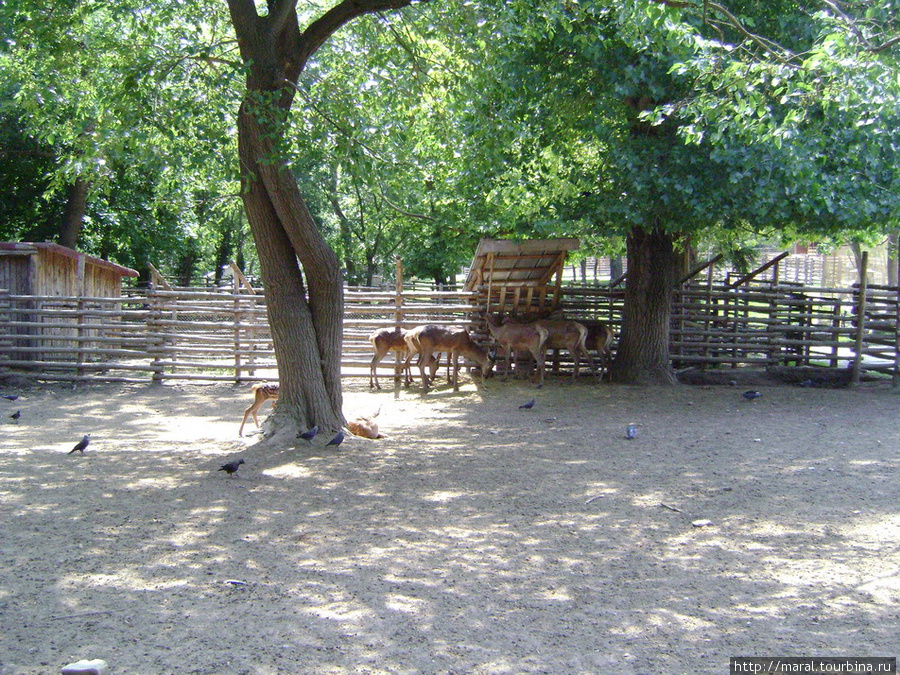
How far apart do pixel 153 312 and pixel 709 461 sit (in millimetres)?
9932

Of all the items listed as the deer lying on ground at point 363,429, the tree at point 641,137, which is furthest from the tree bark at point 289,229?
the tree at point 641,137

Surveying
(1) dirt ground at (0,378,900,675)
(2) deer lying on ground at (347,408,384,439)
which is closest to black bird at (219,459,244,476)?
(1) dirt ground at (0,378,900,675)

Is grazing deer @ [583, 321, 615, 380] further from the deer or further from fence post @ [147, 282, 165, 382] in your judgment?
fence post @ [147, 282, 165, 382]

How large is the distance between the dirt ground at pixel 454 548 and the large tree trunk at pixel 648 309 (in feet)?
9.52

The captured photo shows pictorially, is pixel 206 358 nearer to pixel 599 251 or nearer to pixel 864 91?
pixel 599 251

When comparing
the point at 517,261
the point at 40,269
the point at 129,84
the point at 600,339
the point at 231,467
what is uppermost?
the point at 129,84

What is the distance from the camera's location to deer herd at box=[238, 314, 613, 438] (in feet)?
41.7

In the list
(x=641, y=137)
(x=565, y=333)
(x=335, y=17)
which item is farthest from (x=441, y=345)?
(x=335, y=17)

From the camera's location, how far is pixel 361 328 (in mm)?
14297

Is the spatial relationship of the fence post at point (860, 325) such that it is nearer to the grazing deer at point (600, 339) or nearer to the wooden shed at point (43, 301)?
the grazing deer at point (600, 339)

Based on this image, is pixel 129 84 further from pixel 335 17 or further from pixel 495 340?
pixel 495 340

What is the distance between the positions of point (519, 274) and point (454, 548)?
831 centimetres

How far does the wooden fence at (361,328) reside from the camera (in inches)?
542

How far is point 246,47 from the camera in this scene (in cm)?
807
